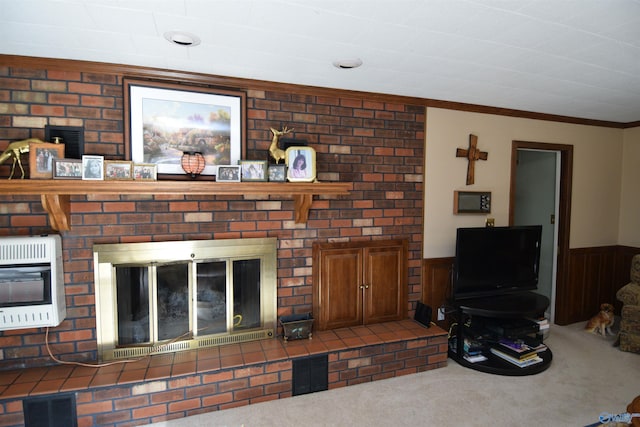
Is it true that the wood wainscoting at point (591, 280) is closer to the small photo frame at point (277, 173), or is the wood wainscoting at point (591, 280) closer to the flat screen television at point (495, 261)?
the flat screen television at point (495, 261)

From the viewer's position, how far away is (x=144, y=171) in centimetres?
221

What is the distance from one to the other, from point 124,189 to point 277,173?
96cm

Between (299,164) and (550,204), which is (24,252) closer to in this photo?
(299,164)

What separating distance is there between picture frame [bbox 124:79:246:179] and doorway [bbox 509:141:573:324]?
2757 mm

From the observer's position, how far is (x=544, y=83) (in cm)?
259

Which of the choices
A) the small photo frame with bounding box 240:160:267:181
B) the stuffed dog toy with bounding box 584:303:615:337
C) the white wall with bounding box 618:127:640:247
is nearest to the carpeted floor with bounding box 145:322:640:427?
the stuffed dog toy with bounding box 584:303:615:337

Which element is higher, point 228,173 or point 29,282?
point 228,173

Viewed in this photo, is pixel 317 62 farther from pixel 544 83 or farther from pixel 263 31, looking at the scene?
pixel 544 83

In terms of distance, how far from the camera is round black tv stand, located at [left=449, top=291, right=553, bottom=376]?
2799 mm

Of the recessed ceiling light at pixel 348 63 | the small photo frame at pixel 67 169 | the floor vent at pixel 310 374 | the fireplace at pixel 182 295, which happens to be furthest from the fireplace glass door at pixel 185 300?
the recessed ceiling light at pixel 348 63

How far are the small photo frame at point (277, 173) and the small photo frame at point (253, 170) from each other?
0.05 m

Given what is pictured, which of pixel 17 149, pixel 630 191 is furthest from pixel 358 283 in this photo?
pixel 630 191

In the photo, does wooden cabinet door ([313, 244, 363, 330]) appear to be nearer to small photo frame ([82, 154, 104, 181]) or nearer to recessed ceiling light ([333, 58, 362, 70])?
recessed ceiling light ([333, 58, 362, 70])

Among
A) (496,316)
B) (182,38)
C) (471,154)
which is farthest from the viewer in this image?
(471,154)
